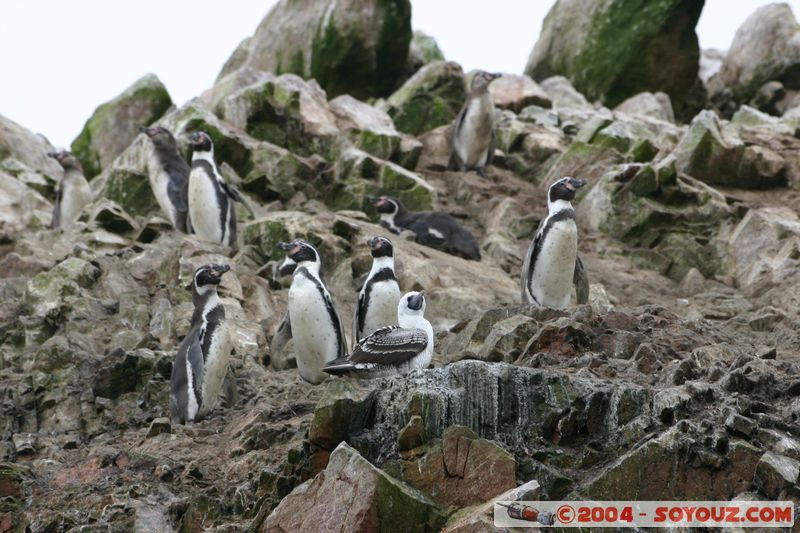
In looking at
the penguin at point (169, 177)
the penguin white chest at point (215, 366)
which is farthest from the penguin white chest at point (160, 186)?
the penguin white chest at point (215, 366)

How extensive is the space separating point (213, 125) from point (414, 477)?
39.3 ft

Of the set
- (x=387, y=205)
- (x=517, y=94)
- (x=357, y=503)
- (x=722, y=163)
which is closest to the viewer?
(x=357, y=503)

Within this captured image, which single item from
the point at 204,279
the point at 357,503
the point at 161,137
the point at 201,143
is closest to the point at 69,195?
the point at 161,137

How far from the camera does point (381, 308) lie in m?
12.0

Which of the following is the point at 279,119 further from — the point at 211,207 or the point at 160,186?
the point at 211,207

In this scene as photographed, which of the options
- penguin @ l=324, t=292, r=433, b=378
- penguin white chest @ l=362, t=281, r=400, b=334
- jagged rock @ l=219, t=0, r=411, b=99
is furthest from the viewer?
jagged rock @ l=219, t=0, r=411, b=99

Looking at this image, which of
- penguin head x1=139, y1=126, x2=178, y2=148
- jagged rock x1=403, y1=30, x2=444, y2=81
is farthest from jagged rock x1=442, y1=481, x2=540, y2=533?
jagged rock x1=403, y1=30, x2=444, y2=81

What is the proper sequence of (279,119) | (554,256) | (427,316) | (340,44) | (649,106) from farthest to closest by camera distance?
(340,44), (649,106), (279,119), (427,316), (554,256)

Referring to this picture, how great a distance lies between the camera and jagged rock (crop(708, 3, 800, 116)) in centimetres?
2689

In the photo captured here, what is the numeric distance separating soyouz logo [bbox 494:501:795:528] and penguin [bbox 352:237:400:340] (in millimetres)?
4468

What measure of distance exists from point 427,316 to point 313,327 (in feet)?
8.51

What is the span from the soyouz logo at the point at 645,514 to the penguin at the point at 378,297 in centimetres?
447

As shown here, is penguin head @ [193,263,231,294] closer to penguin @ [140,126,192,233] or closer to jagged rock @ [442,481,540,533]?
penguin @ [140,126,192,233]

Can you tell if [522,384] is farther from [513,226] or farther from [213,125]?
[213,125]
